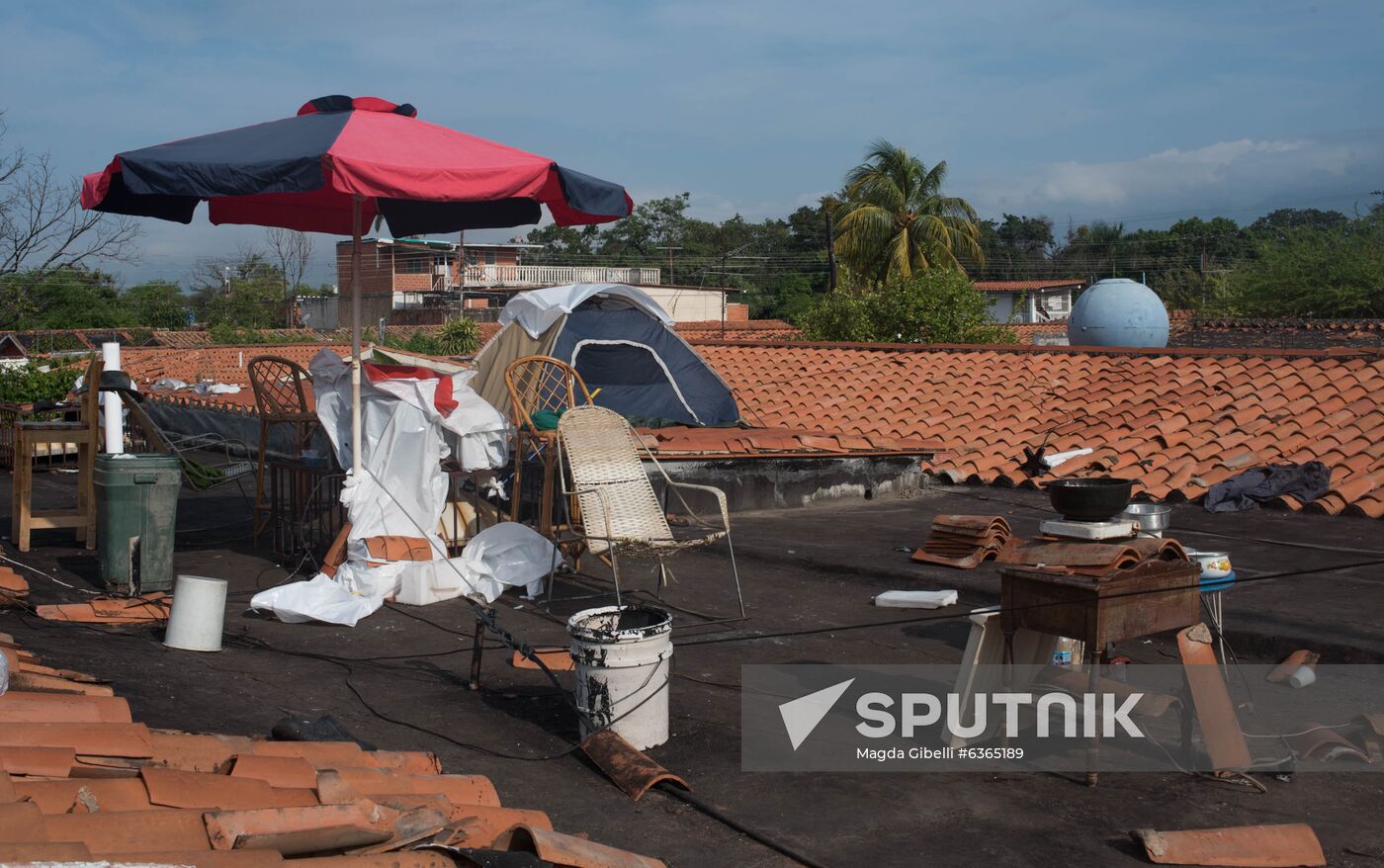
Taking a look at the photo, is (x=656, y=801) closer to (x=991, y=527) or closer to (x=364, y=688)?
(x=364, y=688)

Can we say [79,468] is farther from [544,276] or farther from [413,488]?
[544,276]

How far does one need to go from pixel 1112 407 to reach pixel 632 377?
17.2 feet

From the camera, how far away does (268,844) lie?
2629 millimetres

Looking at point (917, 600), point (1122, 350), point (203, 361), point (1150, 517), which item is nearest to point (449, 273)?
point (203, 361)

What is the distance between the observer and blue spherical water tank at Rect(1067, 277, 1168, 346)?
580 inches

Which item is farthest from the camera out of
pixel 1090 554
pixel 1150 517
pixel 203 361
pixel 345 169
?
pixel 203 361

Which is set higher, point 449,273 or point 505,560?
point 449,273

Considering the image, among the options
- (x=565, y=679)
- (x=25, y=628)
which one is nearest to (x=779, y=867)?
(x=565, y=679)

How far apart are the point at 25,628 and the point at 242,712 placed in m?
1.85

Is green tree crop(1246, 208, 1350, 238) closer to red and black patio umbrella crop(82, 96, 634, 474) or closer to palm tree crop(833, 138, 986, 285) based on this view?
palm tree crop(833, 138, 986, 285)

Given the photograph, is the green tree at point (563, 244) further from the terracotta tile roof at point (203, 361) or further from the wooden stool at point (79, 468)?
the wooden stool at point (79, 468)

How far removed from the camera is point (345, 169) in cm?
611

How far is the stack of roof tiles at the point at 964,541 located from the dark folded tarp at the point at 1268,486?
2509 mm

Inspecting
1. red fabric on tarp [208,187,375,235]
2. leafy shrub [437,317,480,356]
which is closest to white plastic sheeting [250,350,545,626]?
red fabric on tarp [208,187,375,235]
